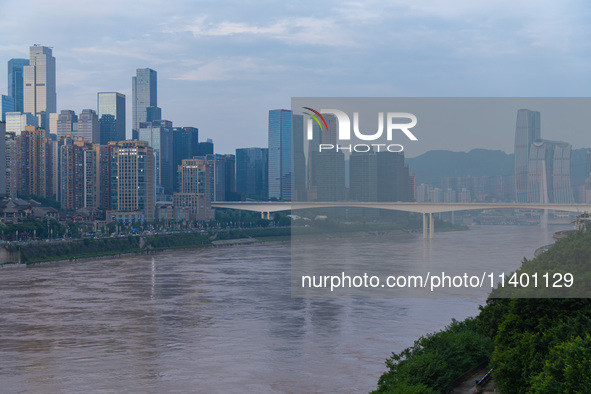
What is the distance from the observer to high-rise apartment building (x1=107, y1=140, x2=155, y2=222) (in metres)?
64.1

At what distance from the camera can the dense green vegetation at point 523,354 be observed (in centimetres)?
773

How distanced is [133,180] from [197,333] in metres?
49.7

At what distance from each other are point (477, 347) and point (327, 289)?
1358cm

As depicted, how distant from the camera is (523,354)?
9.21 m

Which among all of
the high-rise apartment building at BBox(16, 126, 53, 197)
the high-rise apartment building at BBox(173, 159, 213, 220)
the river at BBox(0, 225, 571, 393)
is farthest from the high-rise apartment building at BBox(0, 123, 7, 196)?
the river at BBox(0, 225, 571, 393)

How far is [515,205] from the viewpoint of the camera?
38.9 metres

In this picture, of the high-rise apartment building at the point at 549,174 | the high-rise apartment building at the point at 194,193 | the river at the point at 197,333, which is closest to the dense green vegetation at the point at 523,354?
the river at the point at 197,333

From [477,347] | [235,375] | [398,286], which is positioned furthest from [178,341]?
[398,286]

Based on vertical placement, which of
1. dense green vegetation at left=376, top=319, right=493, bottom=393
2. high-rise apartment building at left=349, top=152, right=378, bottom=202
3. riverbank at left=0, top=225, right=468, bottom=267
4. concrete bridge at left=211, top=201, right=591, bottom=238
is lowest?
riverbank at left=0, top=225, right=468, bottom=267

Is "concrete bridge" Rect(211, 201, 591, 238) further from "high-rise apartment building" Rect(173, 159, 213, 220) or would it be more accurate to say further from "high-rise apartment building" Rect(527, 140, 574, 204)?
"high-rise apartment building" Rect(173, 159, 213, 220)

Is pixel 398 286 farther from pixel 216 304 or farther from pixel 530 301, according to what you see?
pixel 530 301

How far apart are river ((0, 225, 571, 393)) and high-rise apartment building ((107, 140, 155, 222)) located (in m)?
35.1

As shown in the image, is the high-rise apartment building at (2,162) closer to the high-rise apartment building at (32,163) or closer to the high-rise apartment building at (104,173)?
the high-rise apartment building at (104,173)

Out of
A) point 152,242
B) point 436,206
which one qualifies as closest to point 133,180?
point 152,242
